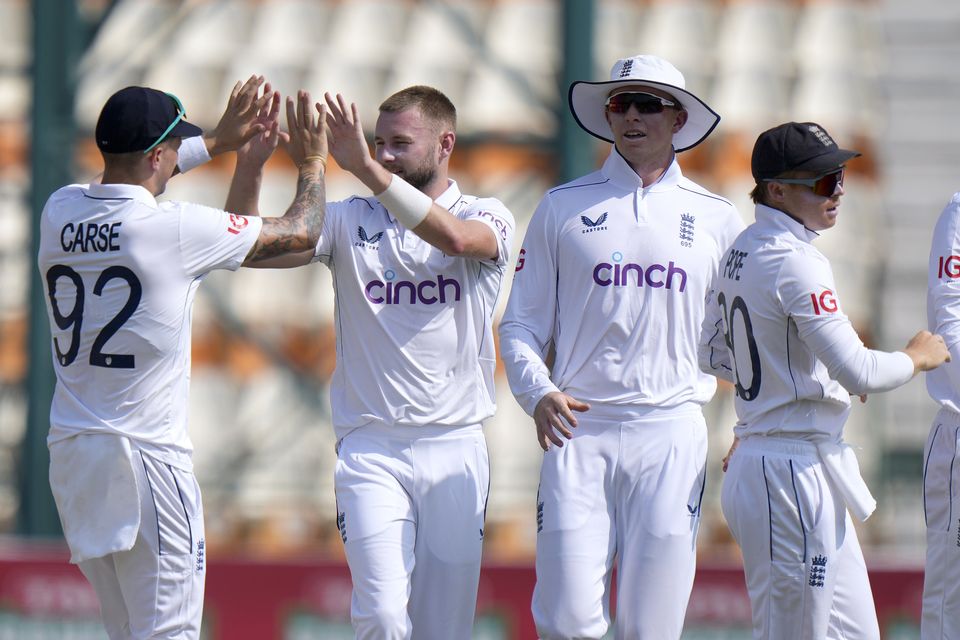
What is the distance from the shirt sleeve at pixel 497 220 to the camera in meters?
5.91

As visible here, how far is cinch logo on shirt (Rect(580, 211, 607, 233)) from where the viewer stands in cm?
565

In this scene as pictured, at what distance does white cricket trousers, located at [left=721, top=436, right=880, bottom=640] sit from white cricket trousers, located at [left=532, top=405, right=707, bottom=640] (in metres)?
0.20

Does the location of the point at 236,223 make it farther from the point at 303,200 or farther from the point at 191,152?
the point at 191,152

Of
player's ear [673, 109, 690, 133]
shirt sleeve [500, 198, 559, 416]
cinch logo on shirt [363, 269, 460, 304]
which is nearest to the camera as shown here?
shirt sleeve [500, 198, 559, 416]

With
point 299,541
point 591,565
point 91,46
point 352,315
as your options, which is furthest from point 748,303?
point 91,46

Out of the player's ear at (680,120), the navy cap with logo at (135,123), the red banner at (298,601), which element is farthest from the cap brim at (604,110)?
the red banner at (298,601)

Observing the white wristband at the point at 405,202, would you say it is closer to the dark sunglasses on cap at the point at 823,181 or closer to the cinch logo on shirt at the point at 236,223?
the cinch logo on shirt at the point at 236,223

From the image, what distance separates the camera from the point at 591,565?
545cm

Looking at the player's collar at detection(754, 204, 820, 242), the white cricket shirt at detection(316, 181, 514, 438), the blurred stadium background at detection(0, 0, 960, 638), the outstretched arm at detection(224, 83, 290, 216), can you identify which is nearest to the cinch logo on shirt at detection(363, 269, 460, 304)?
the white cricket shirt at detection(316, 181, 514, 438)

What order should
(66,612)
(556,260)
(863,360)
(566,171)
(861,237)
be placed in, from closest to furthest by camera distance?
(863,360), (556,260), (66,612), (566,171), (861,237)

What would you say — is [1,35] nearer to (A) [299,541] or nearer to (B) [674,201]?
(A) [299,541]

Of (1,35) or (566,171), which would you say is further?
(1,35)

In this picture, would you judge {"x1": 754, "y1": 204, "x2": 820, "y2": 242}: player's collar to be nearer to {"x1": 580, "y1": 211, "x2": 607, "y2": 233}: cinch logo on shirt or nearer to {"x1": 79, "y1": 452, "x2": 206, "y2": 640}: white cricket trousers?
{"x1": 580, "y1": 211, "x2": 607, "y2": 233}: cinch logo on shirt

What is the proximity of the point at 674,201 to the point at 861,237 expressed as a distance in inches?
231
